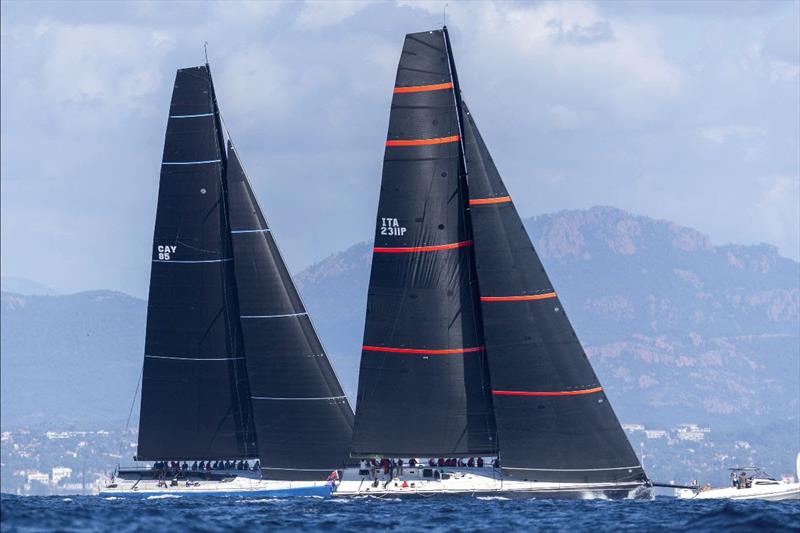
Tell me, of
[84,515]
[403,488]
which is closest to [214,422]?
[403,488]

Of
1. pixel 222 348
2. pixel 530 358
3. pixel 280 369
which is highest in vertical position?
pixel 222 348

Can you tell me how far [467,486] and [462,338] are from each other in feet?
19.8

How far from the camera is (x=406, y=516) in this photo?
62438mm

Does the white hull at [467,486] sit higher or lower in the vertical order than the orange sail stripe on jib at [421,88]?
lower

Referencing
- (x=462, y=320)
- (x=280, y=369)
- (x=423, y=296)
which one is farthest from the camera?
(x=280, y=369)

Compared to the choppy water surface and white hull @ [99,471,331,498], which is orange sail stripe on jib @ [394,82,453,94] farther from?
white hull @ [99,471,331,498]

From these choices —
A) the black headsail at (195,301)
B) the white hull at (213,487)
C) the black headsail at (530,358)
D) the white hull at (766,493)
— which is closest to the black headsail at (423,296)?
the black headsail at (530,358)

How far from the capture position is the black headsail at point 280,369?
79500 millimetres

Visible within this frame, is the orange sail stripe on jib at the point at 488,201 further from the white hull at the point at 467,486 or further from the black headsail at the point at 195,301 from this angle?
the black headsail at the point at 195,301

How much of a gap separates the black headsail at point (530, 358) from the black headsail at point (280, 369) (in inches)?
466

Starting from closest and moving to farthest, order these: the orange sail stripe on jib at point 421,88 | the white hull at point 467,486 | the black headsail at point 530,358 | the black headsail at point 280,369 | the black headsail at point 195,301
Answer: the black headsail at point 530,358
the orange sail stripe on jib at point 421,88
the white hull at point 467,486
the black headsail at point 280,369
the black headsail at point 195,301

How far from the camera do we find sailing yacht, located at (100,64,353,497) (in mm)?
79688

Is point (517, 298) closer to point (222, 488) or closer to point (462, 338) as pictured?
point (462, 338)

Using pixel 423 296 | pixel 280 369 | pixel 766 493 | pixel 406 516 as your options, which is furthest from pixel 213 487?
pixel 766 493
